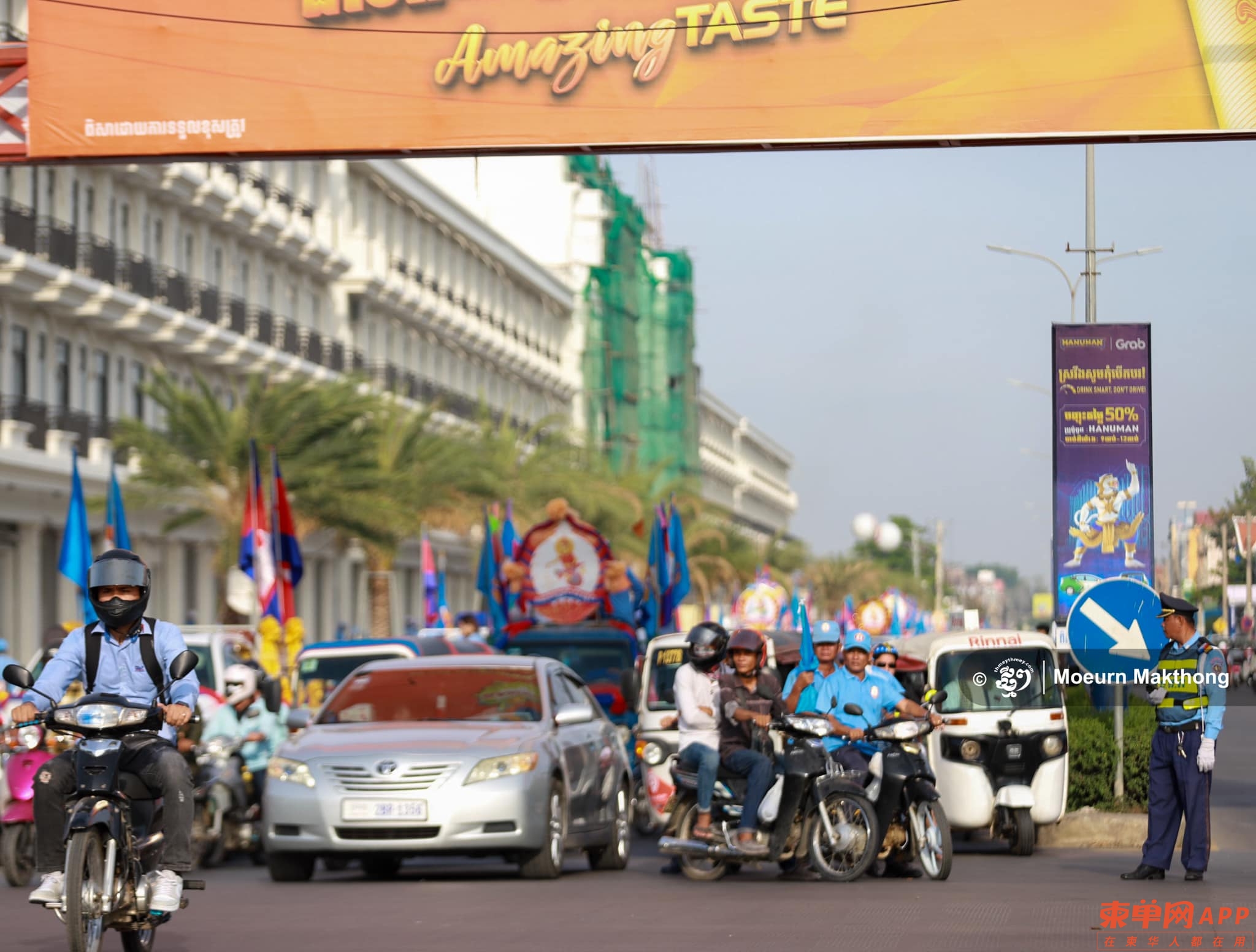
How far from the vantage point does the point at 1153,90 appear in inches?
626

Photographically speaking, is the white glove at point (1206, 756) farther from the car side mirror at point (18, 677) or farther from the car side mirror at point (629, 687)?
the car side mirror at point (18, 677)

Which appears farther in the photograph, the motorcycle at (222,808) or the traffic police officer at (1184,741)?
the motorcycle at (222,808)

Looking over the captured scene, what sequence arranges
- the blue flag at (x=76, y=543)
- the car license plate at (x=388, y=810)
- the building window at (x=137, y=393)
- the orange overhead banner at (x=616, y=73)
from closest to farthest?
1. the car license plate at (x=388, y=810)
2. the orange overhead banner at (x=616, y=73)
3. the blue flag at (x=76, y=543)
4. the building window at (x=137, y=393)

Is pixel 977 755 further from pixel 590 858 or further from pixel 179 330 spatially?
pixel 179 330

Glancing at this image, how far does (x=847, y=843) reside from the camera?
577 inches

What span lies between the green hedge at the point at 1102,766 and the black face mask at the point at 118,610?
11996 mm

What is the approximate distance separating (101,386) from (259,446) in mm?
6323

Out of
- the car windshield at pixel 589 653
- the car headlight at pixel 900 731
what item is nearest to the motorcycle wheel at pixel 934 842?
the car headlight at pixel 900 731

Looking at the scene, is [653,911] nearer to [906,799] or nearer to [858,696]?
[906,799]

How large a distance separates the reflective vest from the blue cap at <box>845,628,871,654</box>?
2.17 m

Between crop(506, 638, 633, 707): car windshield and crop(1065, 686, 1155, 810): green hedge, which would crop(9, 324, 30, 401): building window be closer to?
crop(506, 638, 633, 707): car windshield

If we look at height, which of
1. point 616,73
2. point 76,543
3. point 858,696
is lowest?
point 858,696

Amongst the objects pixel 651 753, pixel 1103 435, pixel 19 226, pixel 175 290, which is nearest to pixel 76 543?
pixel 651 753

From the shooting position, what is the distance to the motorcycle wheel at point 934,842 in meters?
14.7
